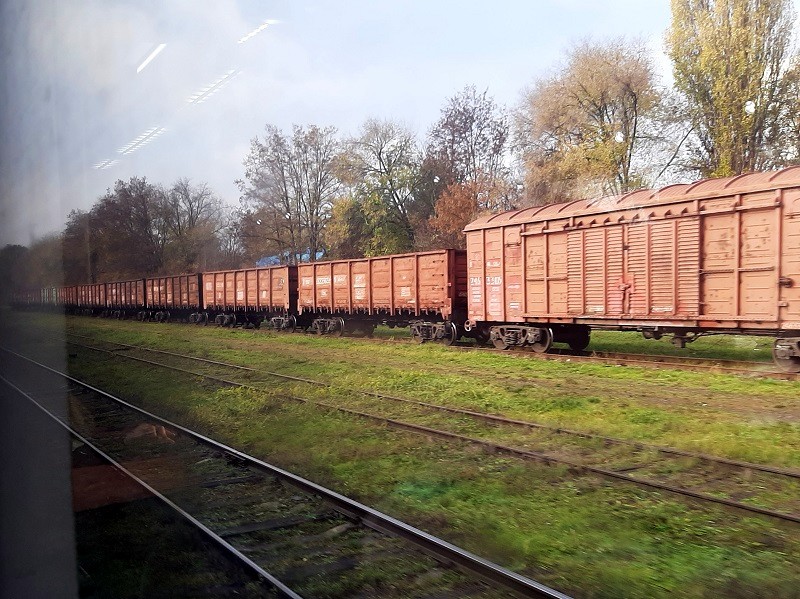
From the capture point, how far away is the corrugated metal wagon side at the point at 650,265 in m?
11.4

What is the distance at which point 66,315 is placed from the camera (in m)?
28.5

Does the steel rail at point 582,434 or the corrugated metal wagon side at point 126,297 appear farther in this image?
the corrugated metal wagon side at point 126,297

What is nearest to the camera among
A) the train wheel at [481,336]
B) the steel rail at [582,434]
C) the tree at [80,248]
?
the steel rail at [582,434]

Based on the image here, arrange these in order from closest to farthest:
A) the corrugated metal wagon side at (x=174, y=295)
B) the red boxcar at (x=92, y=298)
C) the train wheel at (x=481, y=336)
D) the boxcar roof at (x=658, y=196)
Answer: the boxcar roof at (x=658, y=196), the train wheel at (x=481, y=336), the red boxcar at (x=92, y=298), the corrugated metal wagon side at (x=174, y=295)

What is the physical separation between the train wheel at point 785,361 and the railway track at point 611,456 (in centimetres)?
610

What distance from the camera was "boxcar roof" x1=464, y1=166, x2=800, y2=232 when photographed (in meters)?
11.4

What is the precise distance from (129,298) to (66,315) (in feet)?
26.7

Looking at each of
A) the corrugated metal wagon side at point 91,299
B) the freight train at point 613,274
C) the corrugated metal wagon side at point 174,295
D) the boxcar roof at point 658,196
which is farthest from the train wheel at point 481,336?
the corrugated metal wagon side at point 91,299

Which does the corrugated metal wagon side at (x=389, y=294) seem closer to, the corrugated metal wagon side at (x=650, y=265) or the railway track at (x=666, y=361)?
the corrugated metal wagon side at (x=650, y=265)

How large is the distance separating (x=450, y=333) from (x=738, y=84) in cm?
1219

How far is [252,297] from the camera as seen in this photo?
29062mm

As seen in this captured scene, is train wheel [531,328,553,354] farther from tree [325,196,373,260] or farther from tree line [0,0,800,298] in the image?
tree [325,196,373,260]

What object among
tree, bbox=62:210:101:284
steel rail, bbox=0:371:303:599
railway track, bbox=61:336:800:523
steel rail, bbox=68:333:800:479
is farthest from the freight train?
steel rail, bbox=0:371:303:599

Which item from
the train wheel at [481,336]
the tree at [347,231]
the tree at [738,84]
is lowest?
the train wheel at [481,336]
